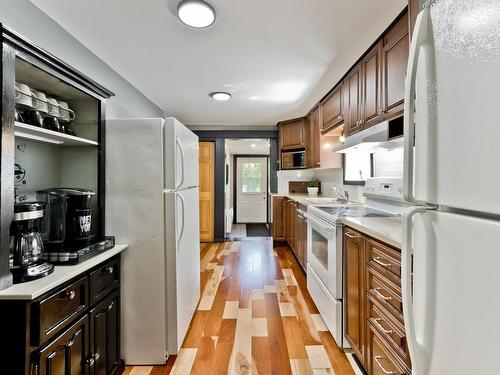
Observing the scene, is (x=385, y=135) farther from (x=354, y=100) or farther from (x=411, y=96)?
(x=411, y=96)

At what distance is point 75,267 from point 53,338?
0.32 metres

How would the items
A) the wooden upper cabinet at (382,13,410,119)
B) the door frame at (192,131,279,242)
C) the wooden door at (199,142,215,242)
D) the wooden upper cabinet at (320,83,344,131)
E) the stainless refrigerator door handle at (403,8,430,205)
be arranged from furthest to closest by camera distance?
the wooden door at (199,142,215,242) → the door frame at (192,131,279,242) → the wooden upper cabinet at (320,83,344,131) → the wooden upper cabinet at (382,13,410,119) → the stainless refrigerator door handle at (403,8,430,205)

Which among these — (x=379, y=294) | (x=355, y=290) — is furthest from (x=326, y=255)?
(x=379, y=294)

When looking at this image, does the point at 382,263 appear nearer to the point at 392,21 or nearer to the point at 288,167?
the point at 392,21

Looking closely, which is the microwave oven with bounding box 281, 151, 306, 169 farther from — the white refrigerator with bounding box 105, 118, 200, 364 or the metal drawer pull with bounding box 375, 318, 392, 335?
the metal drawer pull with bounding box 375, 318, 392, 335

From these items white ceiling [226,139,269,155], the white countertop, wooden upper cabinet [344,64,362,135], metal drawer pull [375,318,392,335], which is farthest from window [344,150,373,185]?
white ceiling [226,139,269,155]

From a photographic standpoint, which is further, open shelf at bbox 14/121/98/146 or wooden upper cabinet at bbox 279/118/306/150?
wooden upper cabinet at bbox 279/118/306/150

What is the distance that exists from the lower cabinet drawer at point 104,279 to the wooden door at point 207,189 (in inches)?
141

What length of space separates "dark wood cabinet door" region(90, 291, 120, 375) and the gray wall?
165cm

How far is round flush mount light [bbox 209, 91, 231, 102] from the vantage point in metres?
3.24

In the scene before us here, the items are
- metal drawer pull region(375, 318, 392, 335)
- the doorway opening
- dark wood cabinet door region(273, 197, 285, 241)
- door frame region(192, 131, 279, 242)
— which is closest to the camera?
metal drawer pull region(375, 318, 392, 335)

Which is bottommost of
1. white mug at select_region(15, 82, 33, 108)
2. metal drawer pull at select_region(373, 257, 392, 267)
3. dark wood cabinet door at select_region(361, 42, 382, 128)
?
metal drawer pull at select_region(373, 257, 392, 267)

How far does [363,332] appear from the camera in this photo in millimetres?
1602

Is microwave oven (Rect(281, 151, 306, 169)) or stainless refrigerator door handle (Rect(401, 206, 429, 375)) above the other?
microwave oven (Rect(281, 151, 306, 169))
